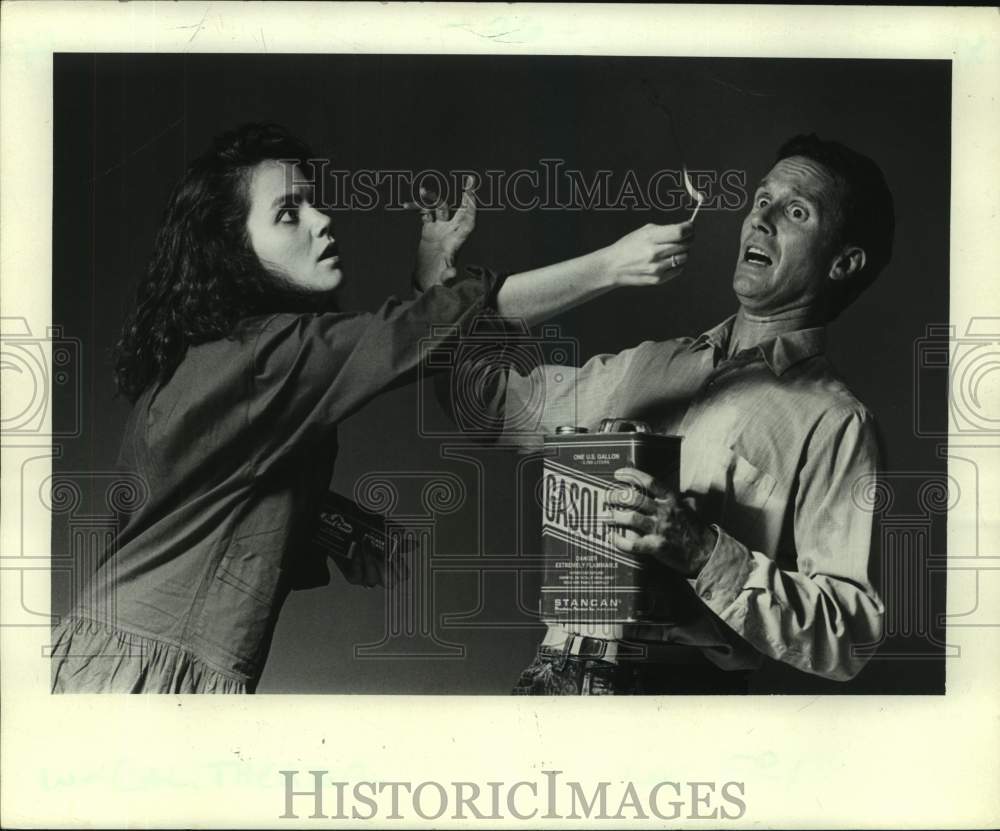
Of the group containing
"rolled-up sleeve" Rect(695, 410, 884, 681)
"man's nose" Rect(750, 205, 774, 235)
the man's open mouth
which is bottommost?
"rolled-up sleeve" Rect(695, 410, 884, 681)

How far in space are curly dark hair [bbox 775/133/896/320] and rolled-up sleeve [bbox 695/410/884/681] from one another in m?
0.30

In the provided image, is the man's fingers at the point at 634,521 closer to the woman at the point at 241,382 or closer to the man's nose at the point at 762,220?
the woman at the point at 241,382

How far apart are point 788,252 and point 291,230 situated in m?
1.17

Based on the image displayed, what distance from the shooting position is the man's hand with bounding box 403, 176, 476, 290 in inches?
116

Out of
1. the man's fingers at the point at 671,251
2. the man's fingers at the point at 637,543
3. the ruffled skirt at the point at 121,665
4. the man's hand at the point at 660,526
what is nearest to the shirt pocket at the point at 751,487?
the man's hand at the point at 660,526

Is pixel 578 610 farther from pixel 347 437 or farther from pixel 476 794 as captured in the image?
pixel 347 437

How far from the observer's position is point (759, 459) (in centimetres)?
290

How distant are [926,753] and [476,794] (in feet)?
3.48

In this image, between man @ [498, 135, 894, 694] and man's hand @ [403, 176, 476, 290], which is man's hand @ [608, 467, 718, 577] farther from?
man's hand @ [403, 176, 476, 290]

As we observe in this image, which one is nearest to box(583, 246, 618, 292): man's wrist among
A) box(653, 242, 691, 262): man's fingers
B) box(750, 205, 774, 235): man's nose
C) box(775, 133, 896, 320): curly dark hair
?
box(653, 242, 691, 262): man's fingers

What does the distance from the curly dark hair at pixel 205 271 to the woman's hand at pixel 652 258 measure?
2.41 ft

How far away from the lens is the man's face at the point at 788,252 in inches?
116

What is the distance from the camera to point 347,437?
293 centimetres

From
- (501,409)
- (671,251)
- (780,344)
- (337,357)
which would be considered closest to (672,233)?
(671,251)
